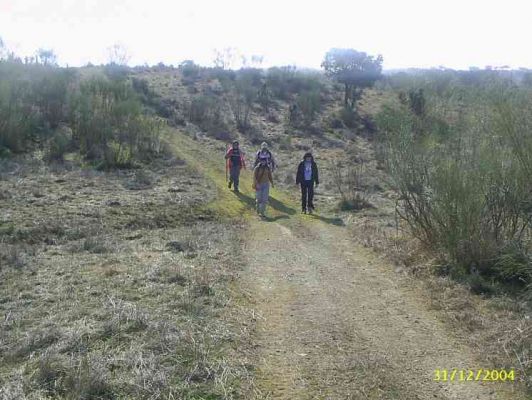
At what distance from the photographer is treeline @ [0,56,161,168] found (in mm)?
16422

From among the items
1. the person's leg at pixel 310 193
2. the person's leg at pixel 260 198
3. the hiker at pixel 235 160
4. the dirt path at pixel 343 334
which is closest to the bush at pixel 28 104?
the hiker at pixel 235 160

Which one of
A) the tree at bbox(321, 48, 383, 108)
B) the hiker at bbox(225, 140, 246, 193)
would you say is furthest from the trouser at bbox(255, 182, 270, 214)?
the tree at bbox(321, 48, 383, 108)

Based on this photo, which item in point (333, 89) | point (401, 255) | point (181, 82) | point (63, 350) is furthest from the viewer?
point (333, 89)

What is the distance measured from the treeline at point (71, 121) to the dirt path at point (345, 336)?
33.9 ft

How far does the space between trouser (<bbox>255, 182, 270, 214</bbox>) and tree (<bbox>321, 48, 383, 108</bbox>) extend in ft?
75.0

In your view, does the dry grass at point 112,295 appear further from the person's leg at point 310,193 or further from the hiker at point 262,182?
the person's leg at point 310,193

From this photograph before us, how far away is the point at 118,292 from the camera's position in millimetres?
6508

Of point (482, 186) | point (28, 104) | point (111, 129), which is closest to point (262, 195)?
point (482, 186)

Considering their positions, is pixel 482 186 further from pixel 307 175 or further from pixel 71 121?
pixel 71 121

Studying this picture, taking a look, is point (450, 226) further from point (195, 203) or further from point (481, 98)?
point (195, 203)

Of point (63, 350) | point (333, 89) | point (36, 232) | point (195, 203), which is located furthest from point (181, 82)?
point (63, 350)

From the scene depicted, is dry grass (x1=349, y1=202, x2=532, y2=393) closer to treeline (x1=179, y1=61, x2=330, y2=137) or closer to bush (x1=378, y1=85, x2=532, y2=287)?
bush (x1=378, y1=85, x2=532, y2=287)

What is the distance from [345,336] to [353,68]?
31.5 metres

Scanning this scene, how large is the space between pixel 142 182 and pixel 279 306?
9370 mm
